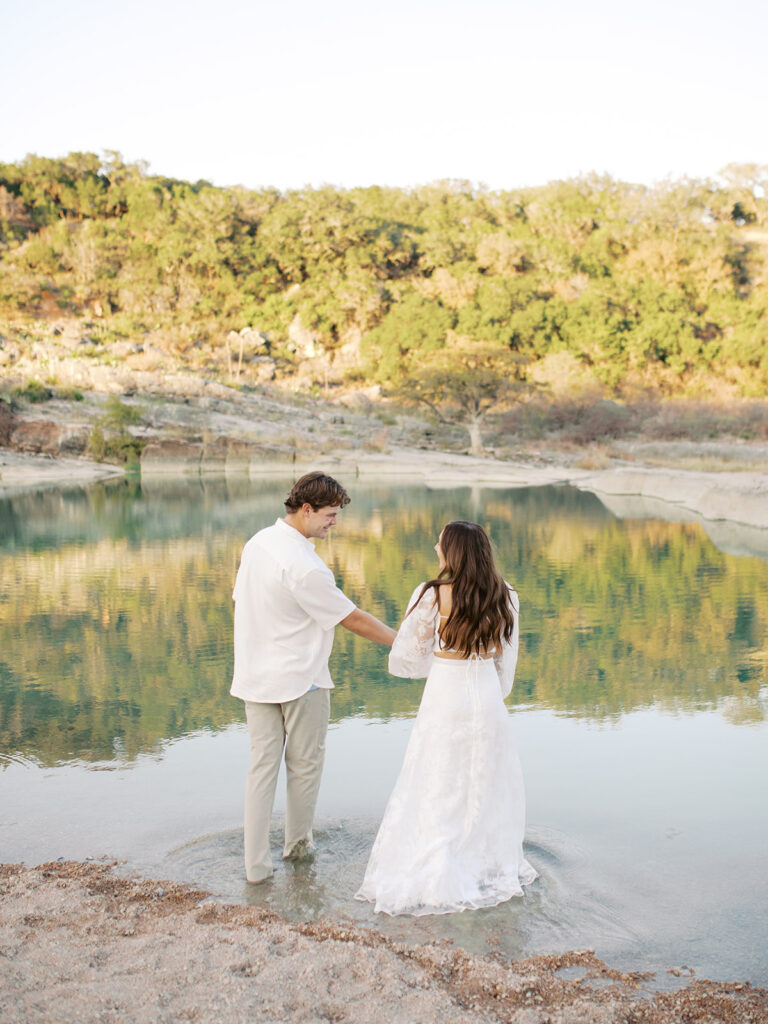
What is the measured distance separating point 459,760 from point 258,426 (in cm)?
3860

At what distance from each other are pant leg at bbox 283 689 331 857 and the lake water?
0.23 m

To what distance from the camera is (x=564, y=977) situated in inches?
114

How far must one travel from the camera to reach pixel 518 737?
5.97m

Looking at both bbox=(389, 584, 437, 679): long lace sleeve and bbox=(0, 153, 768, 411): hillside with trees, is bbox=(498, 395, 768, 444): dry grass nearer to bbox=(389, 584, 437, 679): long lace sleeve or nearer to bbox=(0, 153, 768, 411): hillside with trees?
bbox=(0, 153, 768, 411): hillside with trees

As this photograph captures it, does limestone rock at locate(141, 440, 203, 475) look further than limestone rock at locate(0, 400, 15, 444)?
Yes

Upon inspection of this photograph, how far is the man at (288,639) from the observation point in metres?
3.55

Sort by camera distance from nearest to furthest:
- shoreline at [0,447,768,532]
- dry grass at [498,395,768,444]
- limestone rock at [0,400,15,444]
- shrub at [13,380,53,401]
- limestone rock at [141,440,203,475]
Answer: shoreline at [0,447,768,532] < limestone rock at [0,400,15,444] < limestone rock at [141,440,203,475] < shrub at [13,380,53,401] < dry grass at [498,395,768,444]

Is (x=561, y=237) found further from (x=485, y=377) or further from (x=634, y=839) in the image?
(x=634, y=839)

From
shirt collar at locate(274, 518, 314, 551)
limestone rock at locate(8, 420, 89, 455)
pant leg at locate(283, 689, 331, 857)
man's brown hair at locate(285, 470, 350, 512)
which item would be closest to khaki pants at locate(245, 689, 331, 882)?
pant leg at locate(283, 689, 331, 857)

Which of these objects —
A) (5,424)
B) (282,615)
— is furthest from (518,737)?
(5,424)

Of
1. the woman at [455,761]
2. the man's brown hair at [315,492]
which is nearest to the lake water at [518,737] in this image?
the woman at [455,761]

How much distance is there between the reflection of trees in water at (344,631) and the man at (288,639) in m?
2.22

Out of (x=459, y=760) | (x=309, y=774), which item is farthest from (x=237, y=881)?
(x=459, y=760)

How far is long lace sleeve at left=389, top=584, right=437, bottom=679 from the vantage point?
3.50 meters
